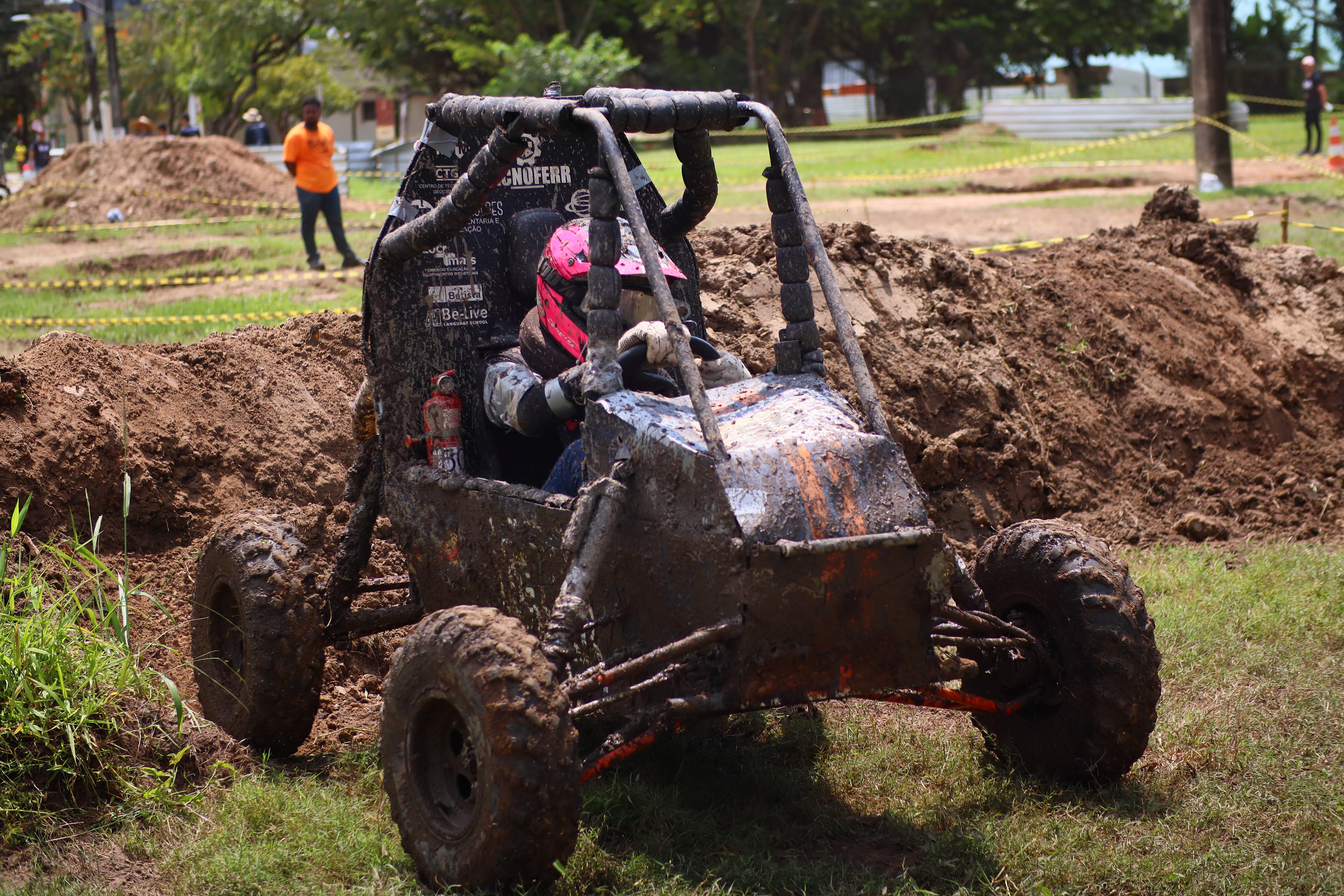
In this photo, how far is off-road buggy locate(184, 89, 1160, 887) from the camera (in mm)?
3562

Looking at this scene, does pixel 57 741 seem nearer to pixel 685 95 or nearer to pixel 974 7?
pixel 685 95

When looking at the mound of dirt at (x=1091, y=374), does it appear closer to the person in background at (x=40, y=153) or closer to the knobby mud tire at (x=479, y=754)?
the knobby mud tire at (x=479, y=754)

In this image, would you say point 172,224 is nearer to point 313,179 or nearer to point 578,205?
point 313,179

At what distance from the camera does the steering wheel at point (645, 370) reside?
4.10 meters

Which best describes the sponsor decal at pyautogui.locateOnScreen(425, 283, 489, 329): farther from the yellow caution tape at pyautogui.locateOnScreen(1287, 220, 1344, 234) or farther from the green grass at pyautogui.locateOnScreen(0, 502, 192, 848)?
the yellow caution tape at pyautogui.locateOnScreen(1287, 220, 1344, 234)

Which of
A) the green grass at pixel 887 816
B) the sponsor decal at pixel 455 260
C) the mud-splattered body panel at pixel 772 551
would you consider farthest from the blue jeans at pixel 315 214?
the mud-splattered body panel at pixel 772 551

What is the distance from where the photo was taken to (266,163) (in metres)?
23.3

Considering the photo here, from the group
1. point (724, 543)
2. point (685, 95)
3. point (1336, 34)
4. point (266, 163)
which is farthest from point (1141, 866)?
point (1336, 34)

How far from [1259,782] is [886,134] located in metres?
32.6

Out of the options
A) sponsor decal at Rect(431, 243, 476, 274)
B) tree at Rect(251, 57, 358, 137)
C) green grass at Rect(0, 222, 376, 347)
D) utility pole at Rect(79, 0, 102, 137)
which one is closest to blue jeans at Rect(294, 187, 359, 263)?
green grass at Rect(0, 222, 376, 347)

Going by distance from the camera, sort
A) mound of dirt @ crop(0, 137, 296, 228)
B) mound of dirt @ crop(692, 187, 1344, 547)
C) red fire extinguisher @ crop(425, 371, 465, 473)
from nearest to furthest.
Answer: red fire extinguisher @ crop(425, 371, 465, 473)
mound of dirt @ crop(692, 187, 1344, 547)
mound of dirt @ crop(0, 137, 296, 228)

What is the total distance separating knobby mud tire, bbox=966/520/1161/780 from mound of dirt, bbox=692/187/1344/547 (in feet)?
9.22

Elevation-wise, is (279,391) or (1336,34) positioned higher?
(1336,34)

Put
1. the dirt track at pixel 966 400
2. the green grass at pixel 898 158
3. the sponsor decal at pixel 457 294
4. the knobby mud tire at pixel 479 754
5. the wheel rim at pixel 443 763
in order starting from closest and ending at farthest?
1. the knobby mud tire at pixel 479 754
2. the wheel rim at pixel 443 763
3. the sponsor decal at pixel 457 294
4. the dirt track at pixel 966 400
5. the green grass at pixel 898 158
